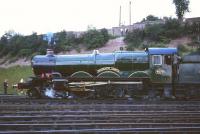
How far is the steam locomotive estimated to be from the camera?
73.1 feet

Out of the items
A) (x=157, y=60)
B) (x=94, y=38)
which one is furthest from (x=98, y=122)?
(x=94, y=38)

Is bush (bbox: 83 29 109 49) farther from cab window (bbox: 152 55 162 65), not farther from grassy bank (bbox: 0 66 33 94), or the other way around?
cab window (bbox: 152 55 162 65)

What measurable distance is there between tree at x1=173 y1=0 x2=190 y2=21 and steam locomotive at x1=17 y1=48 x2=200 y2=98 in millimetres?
34159

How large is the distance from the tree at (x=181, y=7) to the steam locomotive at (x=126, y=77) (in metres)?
34.2

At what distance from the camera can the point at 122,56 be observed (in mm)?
22828

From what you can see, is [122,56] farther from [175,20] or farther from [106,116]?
[175,20]

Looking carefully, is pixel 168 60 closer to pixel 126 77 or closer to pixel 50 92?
pixel 126 77

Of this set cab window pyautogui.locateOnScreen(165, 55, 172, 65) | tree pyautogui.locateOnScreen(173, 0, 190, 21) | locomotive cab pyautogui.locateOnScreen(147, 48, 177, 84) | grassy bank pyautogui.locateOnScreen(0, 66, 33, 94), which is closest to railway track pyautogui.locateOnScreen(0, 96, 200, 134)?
locomotive cab pyautogui.locateOnScreen(147, 48, 177, 84)

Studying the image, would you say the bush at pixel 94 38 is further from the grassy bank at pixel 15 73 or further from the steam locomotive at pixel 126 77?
the steam locomotive at pixel 126 77

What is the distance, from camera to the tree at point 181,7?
55.9 metres

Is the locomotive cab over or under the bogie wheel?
over

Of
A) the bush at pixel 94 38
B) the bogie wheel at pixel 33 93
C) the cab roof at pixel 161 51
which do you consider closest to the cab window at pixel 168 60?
the cab roof at pixel 161 51

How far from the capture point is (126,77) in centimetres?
2250

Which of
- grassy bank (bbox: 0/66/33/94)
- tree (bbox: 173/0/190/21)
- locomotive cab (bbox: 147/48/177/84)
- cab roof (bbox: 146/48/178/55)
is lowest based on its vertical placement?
Answer: grassy bank (bbox: 0/66/33/94)
